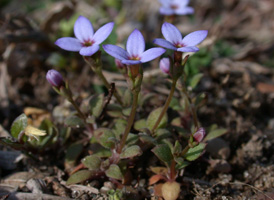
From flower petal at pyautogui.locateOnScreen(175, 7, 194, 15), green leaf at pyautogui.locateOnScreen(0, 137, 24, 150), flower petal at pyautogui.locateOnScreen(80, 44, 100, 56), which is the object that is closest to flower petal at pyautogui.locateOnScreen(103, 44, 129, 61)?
flower petal at pyautogui.locateOnScreen(80, 44, 100, 56)

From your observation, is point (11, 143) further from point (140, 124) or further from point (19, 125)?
point (140, 124)

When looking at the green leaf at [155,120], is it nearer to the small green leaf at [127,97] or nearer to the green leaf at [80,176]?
the small green leaf at [127,97]

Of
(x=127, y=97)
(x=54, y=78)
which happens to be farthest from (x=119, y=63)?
(x=54, y=78)

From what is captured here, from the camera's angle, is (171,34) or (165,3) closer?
(171,34)

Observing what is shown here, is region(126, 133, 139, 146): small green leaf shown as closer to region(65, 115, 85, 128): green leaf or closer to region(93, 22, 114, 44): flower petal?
region(65, 115, 85, 128): green leaf

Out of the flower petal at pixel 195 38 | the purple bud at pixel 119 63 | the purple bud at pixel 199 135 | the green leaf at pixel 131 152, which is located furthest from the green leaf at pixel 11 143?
the flower petal at pixel 195 38
